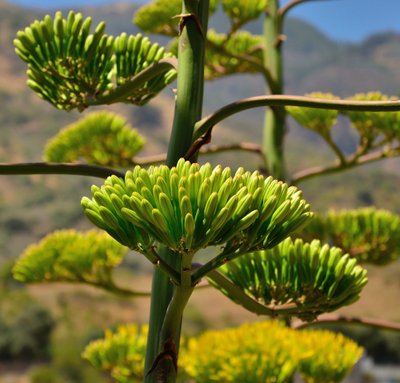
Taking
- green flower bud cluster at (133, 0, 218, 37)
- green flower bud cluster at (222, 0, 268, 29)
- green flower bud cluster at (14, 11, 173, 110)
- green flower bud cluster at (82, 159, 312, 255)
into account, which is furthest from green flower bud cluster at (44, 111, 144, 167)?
green flower bud cluster at (82, 159, 312, 255)

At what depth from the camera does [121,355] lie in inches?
59.2

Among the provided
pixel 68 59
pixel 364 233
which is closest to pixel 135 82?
pixel 68 59

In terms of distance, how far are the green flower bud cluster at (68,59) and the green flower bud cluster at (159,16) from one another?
1218 millimetres

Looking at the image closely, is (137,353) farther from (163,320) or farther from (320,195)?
(320,195)

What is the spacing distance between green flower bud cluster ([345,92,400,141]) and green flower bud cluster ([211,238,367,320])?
0.99 metres

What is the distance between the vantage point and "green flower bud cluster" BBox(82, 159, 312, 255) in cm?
62

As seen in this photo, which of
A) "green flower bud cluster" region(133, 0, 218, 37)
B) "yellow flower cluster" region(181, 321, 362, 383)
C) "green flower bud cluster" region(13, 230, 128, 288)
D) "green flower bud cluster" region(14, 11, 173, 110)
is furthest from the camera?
"green flower bud cluster" region(133, 0, 218, 37)

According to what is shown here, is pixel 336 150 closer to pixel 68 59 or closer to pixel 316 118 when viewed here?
pixel 316 118

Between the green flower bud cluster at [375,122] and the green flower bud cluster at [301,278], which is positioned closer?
the green flower bud cluster at [301,278]

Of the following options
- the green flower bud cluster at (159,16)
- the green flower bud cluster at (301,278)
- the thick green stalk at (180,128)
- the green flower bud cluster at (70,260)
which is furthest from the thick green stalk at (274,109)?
the thick green stalk at (180,128)

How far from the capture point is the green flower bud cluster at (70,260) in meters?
1.80

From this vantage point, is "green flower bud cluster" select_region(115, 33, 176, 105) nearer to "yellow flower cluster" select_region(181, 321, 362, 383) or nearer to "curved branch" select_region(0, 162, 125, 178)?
"curved branch" select_region(0, 162, 125, 178)

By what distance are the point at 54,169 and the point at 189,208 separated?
0.26m

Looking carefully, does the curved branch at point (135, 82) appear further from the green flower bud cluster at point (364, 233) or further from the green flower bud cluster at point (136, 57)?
the green flower bud cluster at point (364, 233)
